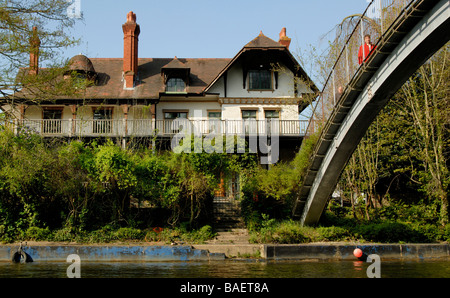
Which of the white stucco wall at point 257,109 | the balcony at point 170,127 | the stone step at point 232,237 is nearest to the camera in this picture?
the stone step at point 232,237

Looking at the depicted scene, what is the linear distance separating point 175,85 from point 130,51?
3.55m

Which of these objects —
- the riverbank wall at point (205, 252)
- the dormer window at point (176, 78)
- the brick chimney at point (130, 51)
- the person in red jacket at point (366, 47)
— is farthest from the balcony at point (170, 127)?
the person in red jacket at point (366, 47)

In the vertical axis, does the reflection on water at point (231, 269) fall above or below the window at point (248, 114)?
below

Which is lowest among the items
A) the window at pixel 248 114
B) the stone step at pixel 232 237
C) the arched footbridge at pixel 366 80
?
the stone step at pixel 232 237

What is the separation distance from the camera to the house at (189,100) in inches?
964

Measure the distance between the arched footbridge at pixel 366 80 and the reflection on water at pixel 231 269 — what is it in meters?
3.36

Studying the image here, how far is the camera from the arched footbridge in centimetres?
922

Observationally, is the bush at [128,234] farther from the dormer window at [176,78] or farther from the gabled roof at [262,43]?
the gabled roof at [262,43]

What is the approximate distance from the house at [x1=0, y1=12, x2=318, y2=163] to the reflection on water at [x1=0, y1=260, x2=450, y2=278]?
36.2 ft

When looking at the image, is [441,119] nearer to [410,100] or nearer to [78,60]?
[410,100]

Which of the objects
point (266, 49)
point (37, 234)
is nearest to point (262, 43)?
point (266, 49)

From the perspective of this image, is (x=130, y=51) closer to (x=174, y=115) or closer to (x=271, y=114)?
(x=174, y=115)
